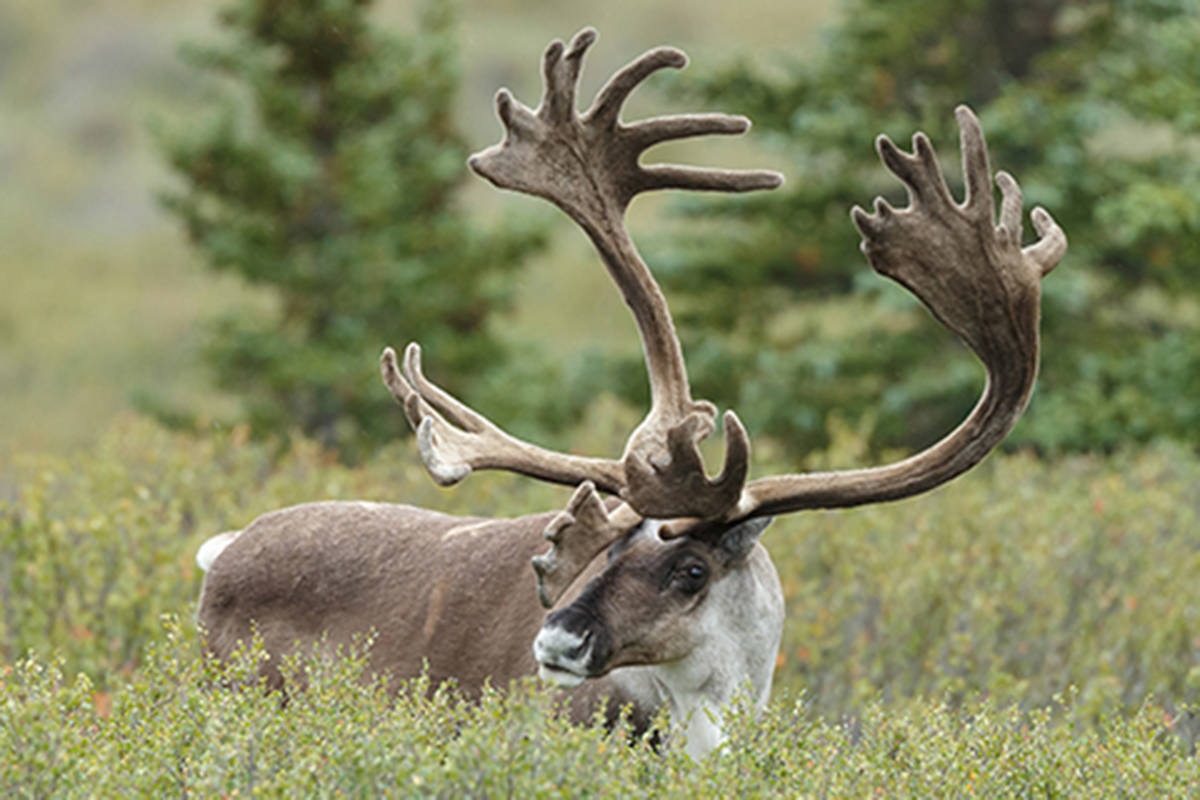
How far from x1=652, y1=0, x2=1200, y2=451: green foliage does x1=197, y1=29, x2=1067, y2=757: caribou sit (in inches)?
325

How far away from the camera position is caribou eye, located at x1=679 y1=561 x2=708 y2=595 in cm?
483

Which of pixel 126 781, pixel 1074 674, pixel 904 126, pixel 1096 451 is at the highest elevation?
pixel 126 781

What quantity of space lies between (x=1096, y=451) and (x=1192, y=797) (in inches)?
380

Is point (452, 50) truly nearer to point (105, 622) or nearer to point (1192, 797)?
point (105, 622)

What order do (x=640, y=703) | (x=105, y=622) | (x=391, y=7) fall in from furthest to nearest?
(x=391, y=7) → (x=105, y=622) → (x=640, y=703)

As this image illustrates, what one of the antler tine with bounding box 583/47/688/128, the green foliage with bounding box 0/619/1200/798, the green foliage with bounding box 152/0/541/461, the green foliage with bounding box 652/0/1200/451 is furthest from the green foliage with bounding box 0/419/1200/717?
the green foliage with bounding box 152/0/541/461

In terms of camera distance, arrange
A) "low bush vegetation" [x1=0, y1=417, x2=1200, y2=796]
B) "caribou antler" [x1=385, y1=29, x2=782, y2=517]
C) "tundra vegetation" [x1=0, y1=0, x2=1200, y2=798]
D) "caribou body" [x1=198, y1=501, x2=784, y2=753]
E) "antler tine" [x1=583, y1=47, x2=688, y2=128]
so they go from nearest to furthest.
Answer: "low bush vegetation" [x1=0, y1=417, x2=1200, y2=796]
"tundra vegetation" [x1=0, y1=0, x2=1200, y2=798]
"caribou body" [x1=198, y1=501, x2=784, y2=753]
"caribou antler" [x1=385, y1=29, x2=782, y2=517]
"antler tine" [x1=583, y1=47, x2=688, y2=128]

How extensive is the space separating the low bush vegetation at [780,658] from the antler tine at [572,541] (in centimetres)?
44

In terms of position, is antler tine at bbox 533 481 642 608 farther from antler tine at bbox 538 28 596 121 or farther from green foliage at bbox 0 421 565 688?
green foliage at bbox 0 421 565 688

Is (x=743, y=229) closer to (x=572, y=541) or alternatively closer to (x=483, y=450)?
(x=483, y=450)

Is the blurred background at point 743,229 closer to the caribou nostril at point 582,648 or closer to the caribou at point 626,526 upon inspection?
the caribou at point 626,526

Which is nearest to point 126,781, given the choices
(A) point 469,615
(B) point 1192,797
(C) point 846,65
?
(A) point 469,615

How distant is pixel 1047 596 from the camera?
8.39m

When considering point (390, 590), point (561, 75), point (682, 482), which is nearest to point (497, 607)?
point (390, 590)
